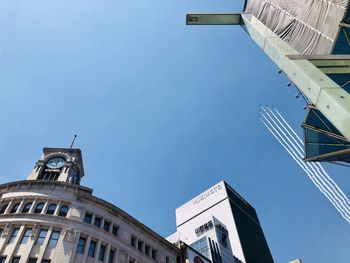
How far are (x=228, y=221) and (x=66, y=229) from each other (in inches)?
2979

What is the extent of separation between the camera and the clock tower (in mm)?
41188

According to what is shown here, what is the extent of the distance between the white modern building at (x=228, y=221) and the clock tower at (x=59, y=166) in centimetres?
4112

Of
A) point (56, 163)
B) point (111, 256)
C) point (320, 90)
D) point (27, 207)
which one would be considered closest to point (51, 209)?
point (27, 207)

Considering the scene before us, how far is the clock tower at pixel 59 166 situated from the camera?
41.2m

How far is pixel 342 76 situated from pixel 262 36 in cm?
684

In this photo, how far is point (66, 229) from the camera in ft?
102

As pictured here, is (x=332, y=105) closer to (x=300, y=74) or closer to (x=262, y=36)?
(x=300, y=74)

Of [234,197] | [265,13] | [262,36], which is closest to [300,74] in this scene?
[262,36]

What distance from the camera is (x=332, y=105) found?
9.03 metres

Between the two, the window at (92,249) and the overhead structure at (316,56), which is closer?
the overhead structure at (316,56)

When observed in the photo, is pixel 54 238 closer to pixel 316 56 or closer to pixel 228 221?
pixel 316 56

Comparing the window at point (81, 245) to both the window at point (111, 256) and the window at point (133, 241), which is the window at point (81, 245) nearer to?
the window at point (111, 256)

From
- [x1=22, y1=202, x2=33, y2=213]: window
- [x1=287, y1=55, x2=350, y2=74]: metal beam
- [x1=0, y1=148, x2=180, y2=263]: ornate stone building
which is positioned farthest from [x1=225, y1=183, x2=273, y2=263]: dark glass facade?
[x1=287, y1=55, x2=350, y2=74]: metal beam

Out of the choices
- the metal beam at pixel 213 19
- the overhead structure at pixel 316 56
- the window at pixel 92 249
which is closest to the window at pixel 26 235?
the window at pixel 92 249
